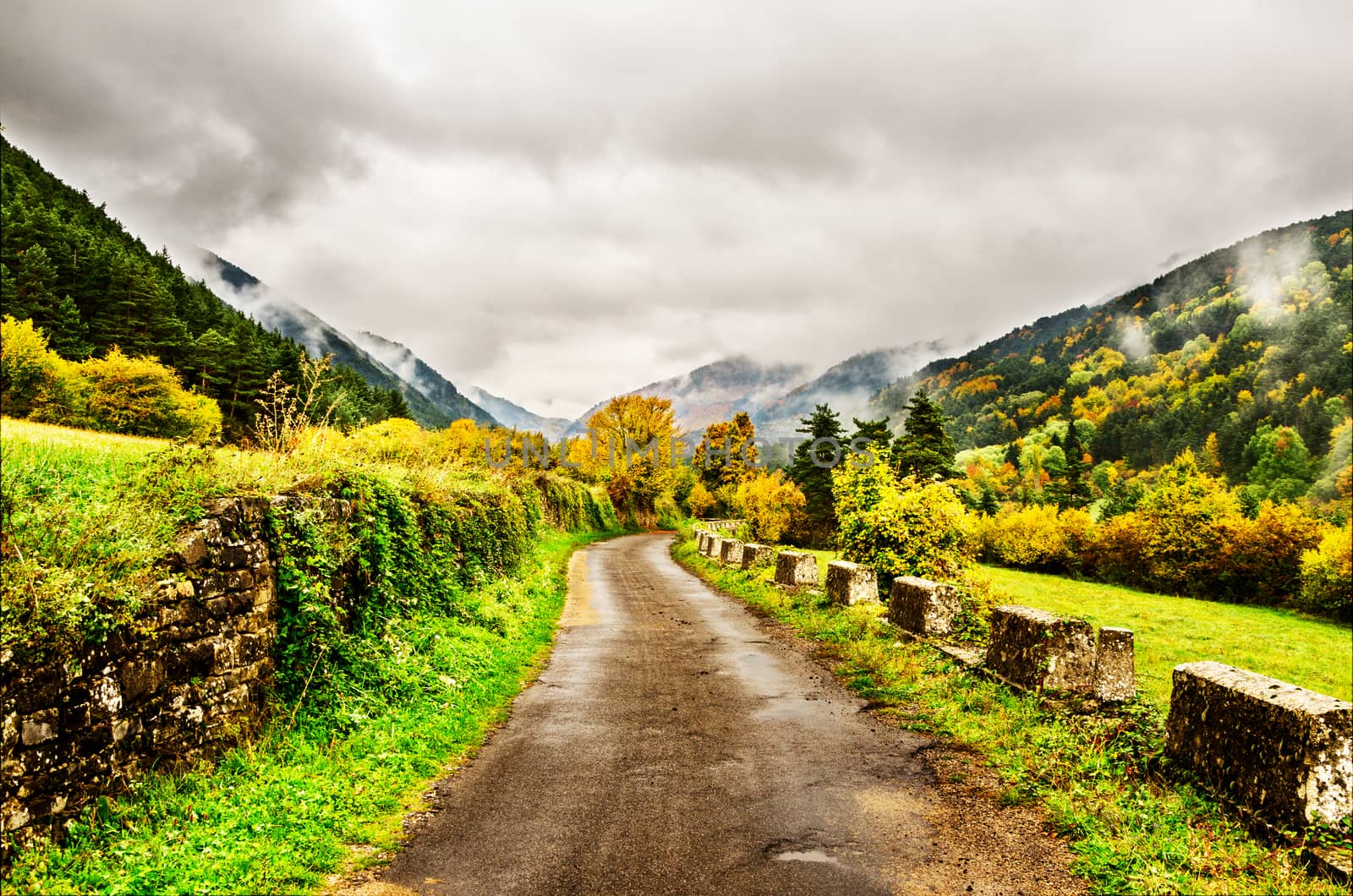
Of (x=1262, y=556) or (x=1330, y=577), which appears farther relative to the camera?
(x=1262, y=556)

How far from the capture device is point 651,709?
7.62 meters

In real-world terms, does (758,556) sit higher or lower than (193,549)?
lower

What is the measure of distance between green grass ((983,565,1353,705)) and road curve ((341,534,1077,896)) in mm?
6729

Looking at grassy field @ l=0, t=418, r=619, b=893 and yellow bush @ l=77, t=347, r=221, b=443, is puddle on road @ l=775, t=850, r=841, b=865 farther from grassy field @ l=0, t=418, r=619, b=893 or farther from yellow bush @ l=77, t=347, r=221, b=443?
yellow bush @ l=77, t=347, r=221, b=443

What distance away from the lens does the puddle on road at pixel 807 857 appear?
4207mm

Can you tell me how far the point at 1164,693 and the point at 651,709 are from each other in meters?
9.22

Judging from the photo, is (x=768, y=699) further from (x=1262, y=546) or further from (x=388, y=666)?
(x=1262, y=546)

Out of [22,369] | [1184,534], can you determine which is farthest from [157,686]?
[1184,534]

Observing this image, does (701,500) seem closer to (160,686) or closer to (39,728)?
(160,686)

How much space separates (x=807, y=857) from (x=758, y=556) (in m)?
17.0

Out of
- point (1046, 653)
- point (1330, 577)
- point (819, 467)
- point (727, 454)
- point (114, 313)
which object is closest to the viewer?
point (1046, 653)

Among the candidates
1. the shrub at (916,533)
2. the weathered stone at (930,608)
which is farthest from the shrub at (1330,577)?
the weathered stone at (930,608)

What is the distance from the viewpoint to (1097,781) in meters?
5.16

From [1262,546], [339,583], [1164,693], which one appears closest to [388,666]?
[339,583]
